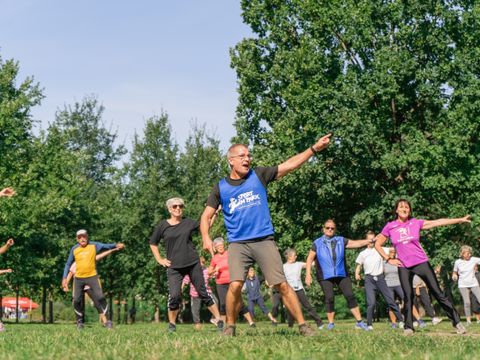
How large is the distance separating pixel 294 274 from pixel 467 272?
5555 millimetres

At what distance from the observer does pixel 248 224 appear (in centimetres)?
864

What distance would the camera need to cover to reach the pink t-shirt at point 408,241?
1126 cm

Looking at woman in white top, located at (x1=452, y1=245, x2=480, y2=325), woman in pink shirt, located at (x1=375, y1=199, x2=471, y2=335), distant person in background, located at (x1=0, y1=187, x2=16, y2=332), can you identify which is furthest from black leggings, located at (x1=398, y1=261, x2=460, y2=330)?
woman in white top, located at (x1=452, y1=245, x2=480, y2=325)

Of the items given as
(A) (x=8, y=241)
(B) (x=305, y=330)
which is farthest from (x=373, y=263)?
(B) (x=305, y=330)

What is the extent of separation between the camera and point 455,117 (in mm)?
26422

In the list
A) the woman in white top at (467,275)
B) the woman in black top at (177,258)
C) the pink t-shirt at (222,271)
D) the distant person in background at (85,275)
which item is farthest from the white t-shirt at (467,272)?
the distant person in background at (85,275)

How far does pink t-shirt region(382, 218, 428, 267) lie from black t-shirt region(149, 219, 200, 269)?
3544mm

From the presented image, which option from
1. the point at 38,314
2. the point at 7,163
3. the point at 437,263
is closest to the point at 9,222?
the point at 7,163

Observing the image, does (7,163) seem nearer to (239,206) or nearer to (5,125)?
(5,125)

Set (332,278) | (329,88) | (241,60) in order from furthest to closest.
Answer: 1. (241,60)
2. (329,88)
3. (332,278)

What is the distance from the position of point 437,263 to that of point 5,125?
74.6ft

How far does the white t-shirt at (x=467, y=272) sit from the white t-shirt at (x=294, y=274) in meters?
5.16

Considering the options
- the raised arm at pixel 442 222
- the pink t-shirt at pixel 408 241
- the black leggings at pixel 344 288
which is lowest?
the black leggings at pixel 344 288

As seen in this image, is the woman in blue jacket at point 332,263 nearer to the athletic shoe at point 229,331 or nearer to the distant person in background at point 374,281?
the distant person in background at point 374,281
